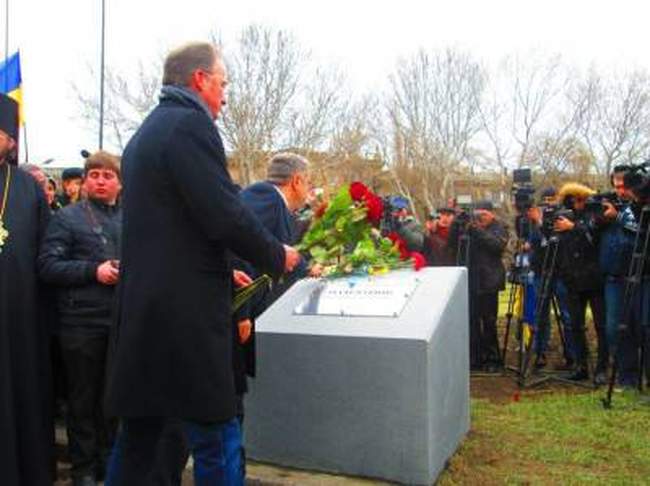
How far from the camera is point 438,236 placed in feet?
29.5

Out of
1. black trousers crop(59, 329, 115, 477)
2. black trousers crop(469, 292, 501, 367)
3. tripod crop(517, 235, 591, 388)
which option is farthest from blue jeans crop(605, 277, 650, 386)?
black trousers crop(59, 329, 115, 477)

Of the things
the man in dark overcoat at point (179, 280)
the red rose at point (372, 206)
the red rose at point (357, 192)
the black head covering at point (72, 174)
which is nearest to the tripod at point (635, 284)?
the red rose at point (372, 206)

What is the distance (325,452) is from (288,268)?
1508mm

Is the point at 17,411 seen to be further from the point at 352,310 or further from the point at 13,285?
the point at 352,310

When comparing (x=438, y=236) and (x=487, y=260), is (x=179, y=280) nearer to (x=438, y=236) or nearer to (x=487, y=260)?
(x=487, y=260)

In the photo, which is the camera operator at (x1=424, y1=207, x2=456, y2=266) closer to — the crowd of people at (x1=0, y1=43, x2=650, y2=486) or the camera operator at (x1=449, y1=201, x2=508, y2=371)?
the camera operator at (x1=449, y1=201, x2=508, y2=371)

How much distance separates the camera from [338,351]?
4.11 meters

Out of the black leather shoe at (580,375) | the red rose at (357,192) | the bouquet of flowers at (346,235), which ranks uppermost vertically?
the red rose at (357,192)

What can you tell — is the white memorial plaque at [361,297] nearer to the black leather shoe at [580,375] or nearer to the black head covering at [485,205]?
the black leather shoe at [580,375]

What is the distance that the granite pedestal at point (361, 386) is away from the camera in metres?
3.98

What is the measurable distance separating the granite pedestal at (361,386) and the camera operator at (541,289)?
3.05 meters

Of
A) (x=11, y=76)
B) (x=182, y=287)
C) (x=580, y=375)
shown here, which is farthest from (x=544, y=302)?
(x=11, y=76)

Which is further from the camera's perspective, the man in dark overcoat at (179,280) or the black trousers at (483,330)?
the black trousers at (483,330)

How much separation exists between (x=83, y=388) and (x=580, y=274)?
182 inches
